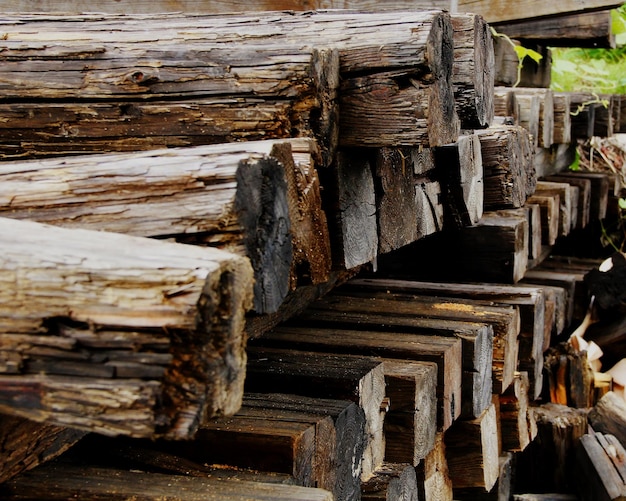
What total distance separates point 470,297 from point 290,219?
2315 mm

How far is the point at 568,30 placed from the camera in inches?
233

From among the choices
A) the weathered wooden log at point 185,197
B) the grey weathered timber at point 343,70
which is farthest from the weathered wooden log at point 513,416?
the weathered wooden log at point 185,197

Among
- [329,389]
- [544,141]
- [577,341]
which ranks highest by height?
[544,141]

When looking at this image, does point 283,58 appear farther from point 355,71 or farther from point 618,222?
point 618,222

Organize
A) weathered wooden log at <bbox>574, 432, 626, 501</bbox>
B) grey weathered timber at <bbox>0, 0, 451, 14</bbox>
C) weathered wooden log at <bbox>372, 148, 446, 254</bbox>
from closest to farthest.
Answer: weathered wooden log at <bbox>372, 148, 446, 254</bbox>, grey weathered timber at <bbox>0, 0, 451, 14</bbox>, weathered wooden log at <bbox>574, 432, 626, 501</bbox>

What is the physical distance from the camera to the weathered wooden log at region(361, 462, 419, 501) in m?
2.87

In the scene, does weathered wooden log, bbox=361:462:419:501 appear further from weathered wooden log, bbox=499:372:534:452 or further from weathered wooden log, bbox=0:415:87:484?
weathered wooden log, bbox=499:372:534:452

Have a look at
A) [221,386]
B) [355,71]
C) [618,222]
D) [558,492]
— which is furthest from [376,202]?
[618,222]

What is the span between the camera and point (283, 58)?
7.72ft

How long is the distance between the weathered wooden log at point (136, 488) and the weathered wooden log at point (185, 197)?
500mm

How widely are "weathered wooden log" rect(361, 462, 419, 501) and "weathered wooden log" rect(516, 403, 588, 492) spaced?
2362 millimetres

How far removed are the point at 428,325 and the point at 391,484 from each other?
0.85m

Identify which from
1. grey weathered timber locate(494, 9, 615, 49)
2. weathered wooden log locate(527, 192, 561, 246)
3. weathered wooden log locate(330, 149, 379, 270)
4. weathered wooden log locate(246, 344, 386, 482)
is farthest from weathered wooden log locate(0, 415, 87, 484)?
grey weathered timber locate(494, 9, 615, 49)

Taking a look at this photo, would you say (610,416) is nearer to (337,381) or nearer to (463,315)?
(463,315)
